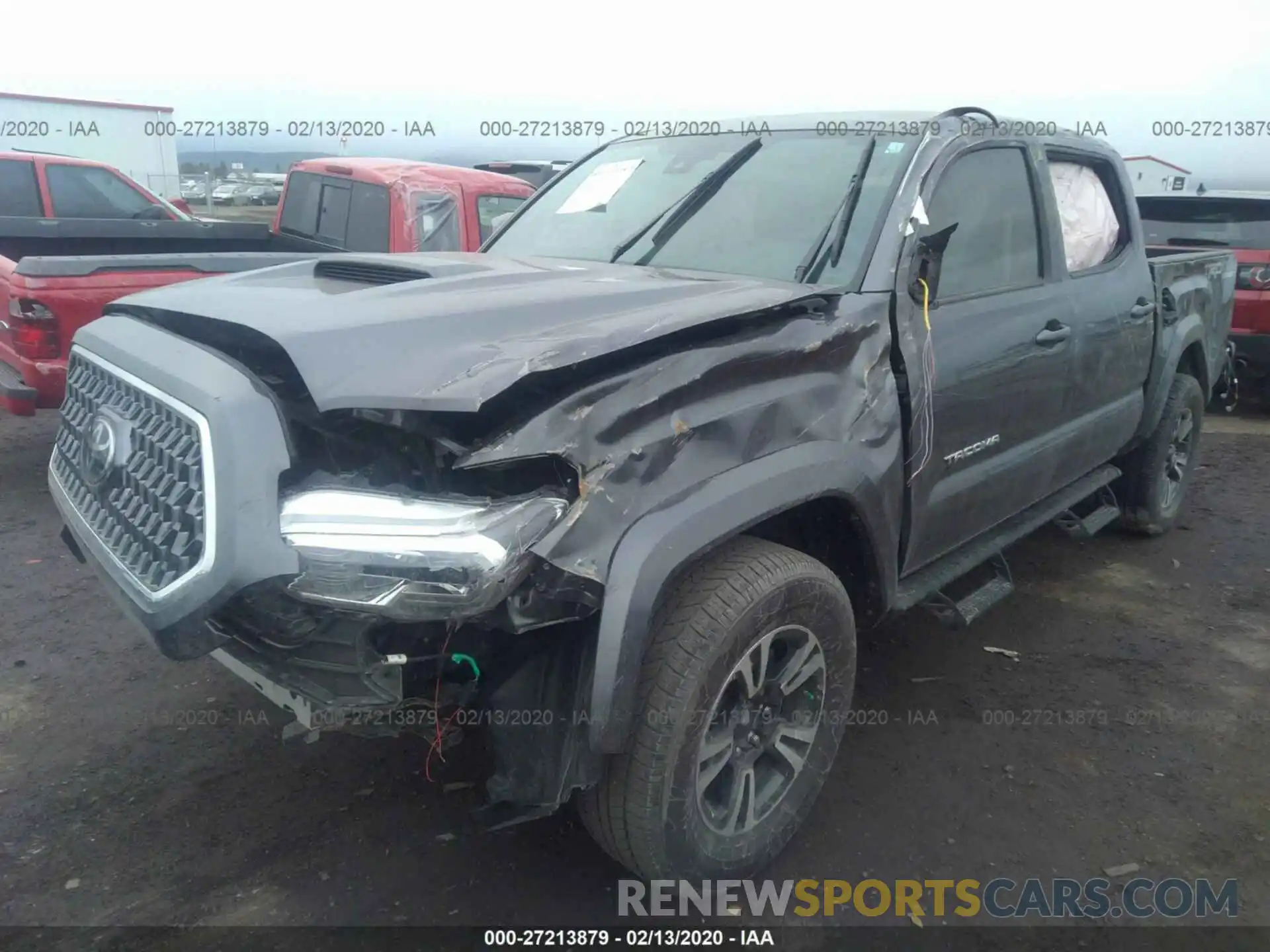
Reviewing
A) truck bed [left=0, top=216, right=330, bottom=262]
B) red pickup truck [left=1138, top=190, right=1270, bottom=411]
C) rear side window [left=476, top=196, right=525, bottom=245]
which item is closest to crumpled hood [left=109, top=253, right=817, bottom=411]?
rear side window [left=476, top=196, right=525, bottom=245]

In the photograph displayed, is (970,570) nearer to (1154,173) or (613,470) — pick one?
(613,470)

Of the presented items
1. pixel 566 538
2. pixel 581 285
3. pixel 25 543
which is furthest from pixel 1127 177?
pixel 25 543

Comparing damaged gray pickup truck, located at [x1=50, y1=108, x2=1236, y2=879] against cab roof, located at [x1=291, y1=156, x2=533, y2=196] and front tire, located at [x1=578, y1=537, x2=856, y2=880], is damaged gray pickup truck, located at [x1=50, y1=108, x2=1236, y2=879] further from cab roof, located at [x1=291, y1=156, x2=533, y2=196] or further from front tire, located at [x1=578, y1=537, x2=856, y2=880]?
cab roof, located at [x1=291, y1=156, x2=533, y2=196]

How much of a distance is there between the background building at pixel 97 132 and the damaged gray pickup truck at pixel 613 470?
1716 centimetres

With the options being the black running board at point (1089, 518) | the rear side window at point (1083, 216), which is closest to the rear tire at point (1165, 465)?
the black running board at point (1089, 518)

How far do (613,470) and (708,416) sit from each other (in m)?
0.32

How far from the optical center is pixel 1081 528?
4.30 metres

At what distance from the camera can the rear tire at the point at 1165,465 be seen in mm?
4938

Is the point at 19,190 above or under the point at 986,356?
under

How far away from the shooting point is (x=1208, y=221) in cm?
800

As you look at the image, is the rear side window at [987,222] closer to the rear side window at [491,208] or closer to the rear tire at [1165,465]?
the rear tire at [1165,465]

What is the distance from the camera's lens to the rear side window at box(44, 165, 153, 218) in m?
9.22
